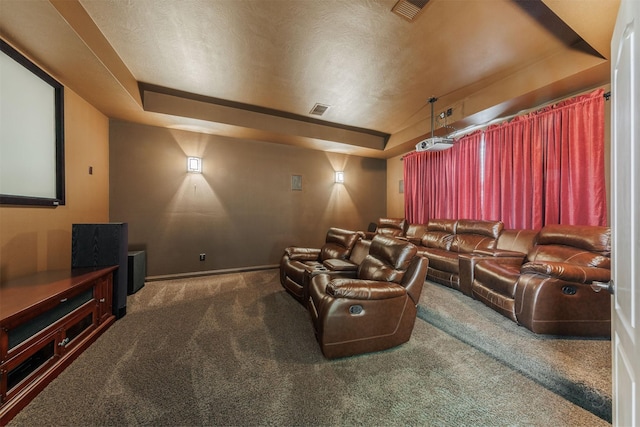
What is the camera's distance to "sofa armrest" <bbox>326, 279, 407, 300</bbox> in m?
1.69

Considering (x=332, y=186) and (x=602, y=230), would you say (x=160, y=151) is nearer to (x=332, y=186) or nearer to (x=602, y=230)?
(x=332, y=186)

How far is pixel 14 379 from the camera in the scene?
4.33 feet

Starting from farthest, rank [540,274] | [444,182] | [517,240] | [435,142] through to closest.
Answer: [444,182] < [435,142] < [517,240] < [540,274]

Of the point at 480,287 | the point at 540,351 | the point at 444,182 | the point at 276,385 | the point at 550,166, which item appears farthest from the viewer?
the point at 444,182

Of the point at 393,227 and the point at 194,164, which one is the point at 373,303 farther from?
the point at 194,164

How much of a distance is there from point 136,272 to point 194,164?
193cm

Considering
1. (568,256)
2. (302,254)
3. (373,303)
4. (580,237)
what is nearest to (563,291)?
(568,256)

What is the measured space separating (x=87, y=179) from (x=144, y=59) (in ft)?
5.64

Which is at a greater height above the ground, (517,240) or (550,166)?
(550,166)

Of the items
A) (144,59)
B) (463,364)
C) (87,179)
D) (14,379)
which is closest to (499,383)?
(463,364)

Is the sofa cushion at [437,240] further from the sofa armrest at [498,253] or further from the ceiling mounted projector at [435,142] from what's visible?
the ceiling mounted projector at [435,142]

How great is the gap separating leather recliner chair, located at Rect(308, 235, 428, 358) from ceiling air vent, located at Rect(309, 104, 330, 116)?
2732 millimetres

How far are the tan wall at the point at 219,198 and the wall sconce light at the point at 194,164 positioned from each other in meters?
0.10

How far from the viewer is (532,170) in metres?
3.00
